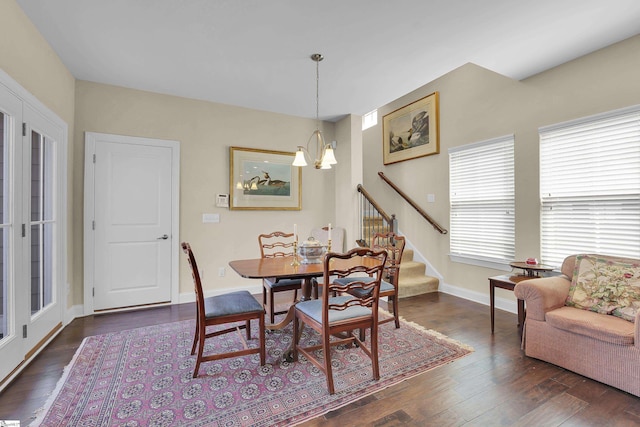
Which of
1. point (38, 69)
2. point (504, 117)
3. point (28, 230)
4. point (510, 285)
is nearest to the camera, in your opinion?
point (28, 230)

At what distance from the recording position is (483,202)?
3.85m

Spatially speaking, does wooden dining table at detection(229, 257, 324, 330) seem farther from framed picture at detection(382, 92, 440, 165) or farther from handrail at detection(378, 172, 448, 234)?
framed picture at detection(382, 92, 440, 165)

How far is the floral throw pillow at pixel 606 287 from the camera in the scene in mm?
2145

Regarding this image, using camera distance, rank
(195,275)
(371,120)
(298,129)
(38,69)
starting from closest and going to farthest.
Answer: (195,275) → (38,69) → (298,129) → (371,120)

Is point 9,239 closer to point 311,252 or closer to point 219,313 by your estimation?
point 219,313

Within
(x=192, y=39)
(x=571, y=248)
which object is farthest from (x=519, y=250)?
(x=192, y=39)

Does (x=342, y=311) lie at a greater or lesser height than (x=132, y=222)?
lesser

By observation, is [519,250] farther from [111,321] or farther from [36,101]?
[36,101]

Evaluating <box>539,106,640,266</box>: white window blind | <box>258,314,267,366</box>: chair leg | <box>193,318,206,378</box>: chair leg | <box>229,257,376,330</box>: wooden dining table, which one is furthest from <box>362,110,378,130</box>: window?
<box>193,318,206,378</box>: chair leg

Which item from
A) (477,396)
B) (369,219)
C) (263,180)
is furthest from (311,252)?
(369,219)

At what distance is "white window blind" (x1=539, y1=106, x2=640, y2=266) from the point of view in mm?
2605

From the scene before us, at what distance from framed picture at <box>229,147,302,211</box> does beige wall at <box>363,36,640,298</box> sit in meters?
1.99

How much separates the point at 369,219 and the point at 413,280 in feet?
4.02

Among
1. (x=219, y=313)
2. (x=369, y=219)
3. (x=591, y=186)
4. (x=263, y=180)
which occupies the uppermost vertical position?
(x=263, y=180)
